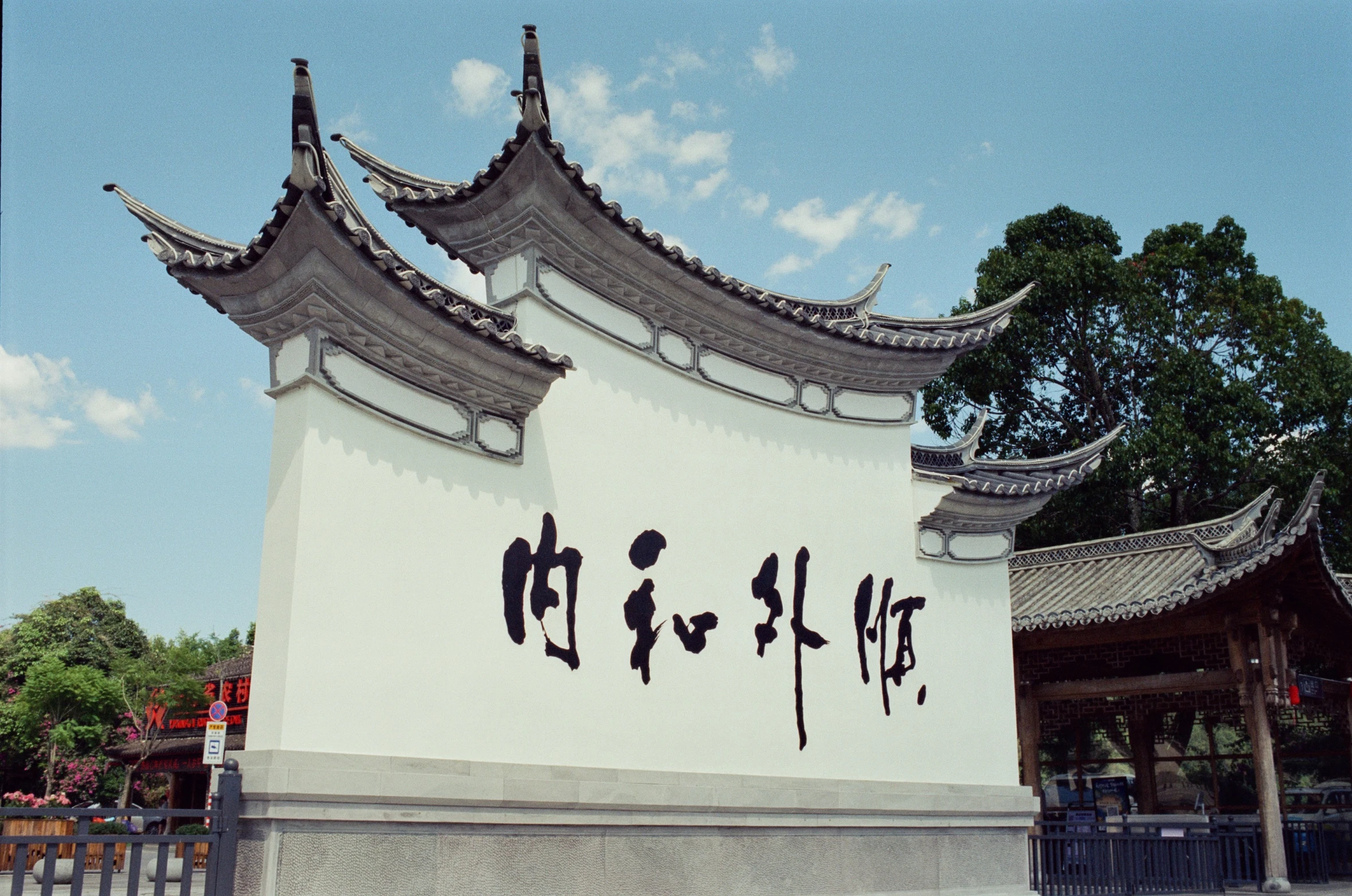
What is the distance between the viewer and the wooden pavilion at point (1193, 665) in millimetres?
13148

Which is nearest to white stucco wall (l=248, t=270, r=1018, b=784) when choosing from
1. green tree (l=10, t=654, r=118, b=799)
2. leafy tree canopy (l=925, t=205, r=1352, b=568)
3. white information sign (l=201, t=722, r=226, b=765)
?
white information sign (l=201, t=722, r=226, b=765)

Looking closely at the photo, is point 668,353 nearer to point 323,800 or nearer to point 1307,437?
point 323,800

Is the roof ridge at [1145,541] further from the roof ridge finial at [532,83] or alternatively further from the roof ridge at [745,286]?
the roof ridge finial at [532,83]

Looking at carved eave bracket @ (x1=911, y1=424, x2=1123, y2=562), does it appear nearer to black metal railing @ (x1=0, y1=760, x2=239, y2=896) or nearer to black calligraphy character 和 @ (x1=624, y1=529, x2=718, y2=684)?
black calligraphy character 和 @ (x1=624, y1=529, x2=718, y2=684)

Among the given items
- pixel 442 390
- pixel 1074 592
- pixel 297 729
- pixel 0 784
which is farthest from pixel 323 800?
pixel 0 784

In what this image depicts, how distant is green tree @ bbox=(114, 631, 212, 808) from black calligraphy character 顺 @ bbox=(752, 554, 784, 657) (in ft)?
66.2

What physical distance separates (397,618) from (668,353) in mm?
3519

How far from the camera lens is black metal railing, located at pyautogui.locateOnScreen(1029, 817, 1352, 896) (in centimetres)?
1173

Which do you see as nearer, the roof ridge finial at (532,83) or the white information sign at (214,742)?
the roof ridge finial at (532,83)

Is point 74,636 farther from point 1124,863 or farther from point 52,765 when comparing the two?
point 1124,863

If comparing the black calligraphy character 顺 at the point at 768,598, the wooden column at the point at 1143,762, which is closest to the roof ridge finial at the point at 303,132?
the black calligraphy character 顺 at the point at 768,598

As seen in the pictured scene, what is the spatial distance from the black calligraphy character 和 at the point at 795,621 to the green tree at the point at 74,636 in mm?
33873

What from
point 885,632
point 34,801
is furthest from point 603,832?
point 34,801

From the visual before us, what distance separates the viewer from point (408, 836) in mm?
6754
